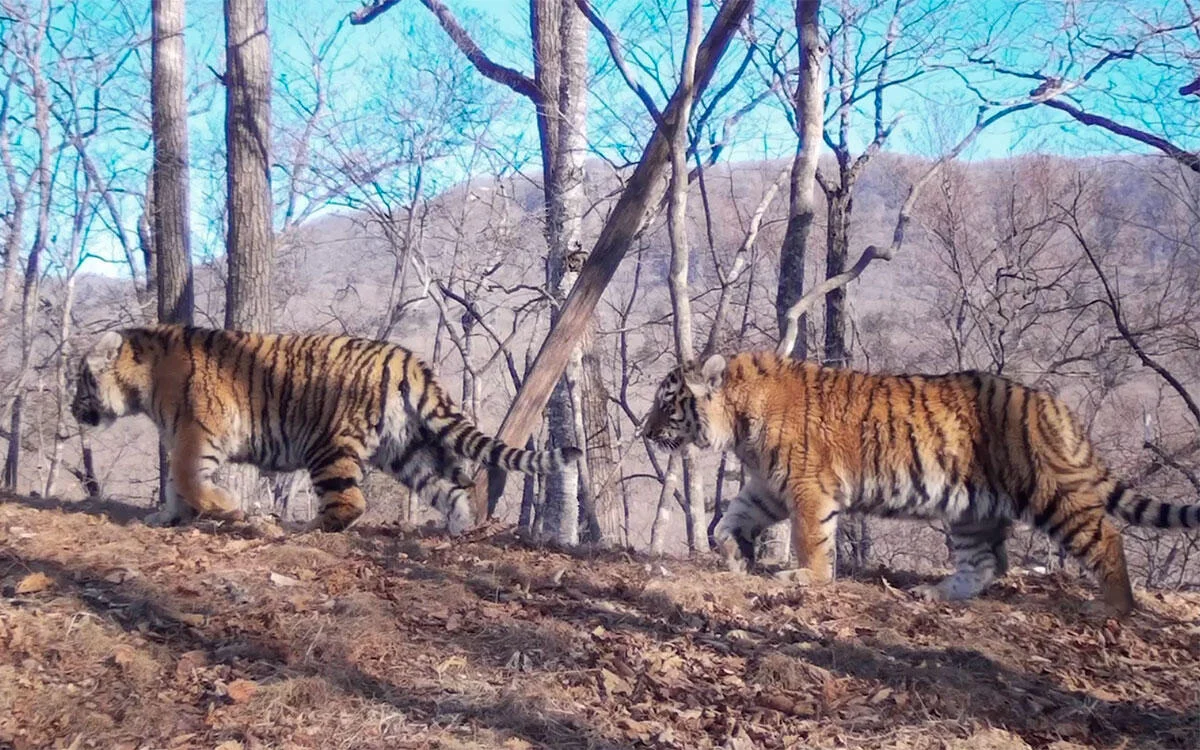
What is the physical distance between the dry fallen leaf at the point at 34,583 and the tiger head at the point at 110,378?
262 centimetres

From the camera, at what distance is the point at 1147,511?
5707mm

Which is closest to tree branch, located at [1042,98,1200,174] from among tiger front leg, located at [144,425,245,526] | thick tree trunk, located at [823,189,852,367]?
thick tree trunk, located at [823,189,852,367]

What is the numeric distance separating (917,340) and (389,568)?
21542mm

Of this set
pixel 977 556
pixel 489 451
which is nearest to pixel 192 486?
pixel 489 451

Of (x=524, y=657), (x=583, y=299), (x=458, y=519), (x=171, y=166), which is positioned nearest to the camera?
(x=524, y=657)

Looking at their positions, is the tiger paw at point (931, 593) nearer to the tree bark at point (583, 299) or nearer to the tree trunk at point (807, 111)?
the tree trunk at point (807, 111)

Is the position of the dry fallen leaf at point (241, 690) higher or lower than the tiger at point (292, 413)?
lower

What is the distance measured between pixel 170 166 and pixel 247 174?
1.07 metres

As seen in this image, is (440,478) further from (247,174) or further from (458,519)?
(247,174)

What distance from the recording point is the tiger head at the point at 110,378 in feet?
23.7

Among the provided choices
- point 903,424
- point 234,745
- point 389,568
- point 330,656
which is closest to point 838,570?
point 903,424

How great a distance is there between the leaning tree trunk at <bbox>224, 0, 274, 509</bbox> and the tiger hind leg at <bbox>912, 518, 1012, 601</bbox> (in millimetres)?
6256

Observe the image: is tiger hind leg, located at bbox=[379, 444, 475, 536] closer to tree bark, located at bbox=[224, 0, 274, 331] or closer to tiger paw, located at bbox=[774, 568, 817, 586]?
tiger paw, located at bbox=[774, 568, 817, 586]

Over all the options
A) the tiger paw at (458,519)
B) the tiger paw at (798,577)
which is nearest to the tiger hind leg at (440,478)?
the tiger paw at (458,519)
